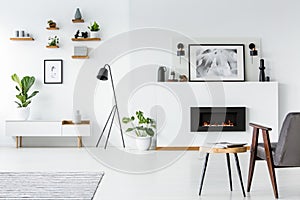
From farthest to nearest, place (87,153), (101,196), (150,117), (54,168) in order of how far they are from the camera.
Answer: (150,117), (87,153), (54,168), (101,196)

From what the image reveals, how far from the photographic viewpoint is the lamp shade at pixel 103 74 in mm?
7730

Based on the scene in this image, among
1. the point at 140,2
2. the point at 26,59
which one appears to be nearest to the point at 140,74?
the point at 140,2

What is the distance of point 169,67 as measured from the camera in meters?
8.18

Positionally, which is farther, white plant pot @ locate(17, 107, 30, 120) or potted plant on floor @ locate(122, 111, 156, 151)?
white plant pot @ locate(17, 107, 30, 120)

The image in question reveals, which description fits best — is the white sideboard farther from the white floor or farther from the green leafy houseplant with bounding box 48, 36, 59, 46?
the green leafy houseplant with bounding box 48, 36, 59, 46

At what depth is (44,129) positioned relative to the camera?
809 centimetres

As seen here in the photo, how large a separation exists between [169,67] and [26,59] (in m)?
2.38

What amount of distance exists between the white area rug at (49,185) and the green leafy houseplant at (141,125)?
7.40 ft

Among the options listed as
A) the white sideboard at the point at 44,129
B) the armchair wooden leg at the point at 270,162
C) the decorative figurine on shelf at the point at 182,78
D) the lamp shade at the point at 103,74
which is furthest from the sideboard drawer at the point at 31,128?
the armchair wooden leg at the point at 270,162

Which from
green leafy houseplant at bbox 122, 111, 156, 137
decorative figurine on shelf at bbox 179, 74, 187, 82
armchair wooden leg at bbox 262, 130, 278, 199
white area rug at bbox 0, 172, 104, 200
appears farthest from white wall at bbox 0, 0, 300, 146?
armchair wooden leg at bbox 262, 130, 278, 199

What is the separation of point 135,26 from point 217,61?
1.43m

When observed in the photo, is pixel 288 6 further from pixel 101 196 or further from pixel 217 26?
pixel 101 196

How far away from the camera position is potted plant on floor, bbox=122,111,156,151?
7938mm

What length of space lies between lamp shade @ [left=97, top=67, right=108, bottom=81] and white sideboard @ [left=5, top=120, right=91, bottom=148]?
0.85m
